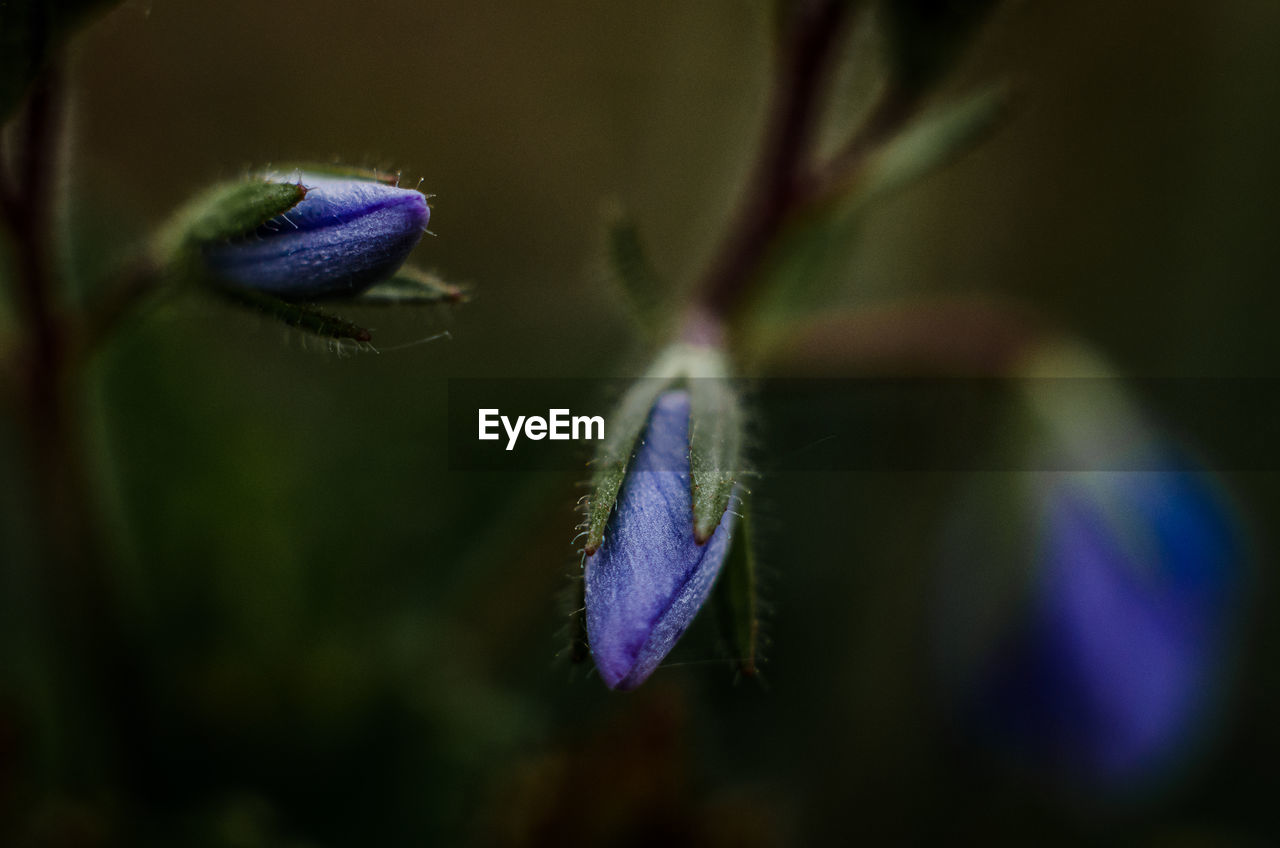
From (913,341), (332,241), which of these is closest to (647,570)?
(332,241)

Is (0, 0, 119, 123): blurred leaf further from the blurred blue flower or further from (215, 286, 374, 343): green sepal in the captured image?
the blurred blue flower

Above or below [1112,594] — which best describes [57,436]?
above

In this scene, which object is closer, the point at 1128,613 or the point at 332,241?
the point at 332,241

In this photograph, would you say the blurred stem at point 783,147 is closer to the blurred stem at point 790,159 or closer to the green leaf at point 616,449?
the blurred stem at point 790,159

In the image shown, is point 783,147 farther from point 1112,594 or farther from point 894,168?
point 1112,594

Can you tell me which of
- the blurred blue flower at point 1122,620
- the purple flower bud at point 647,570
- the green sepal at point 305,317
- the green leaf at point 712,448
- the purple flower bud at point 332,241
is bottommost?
the blurred blue flower at point 1122,620

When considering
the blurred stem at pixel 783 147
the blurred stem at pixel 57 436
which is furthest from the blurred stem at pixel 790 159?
the blurred stem at pixel 57 436
